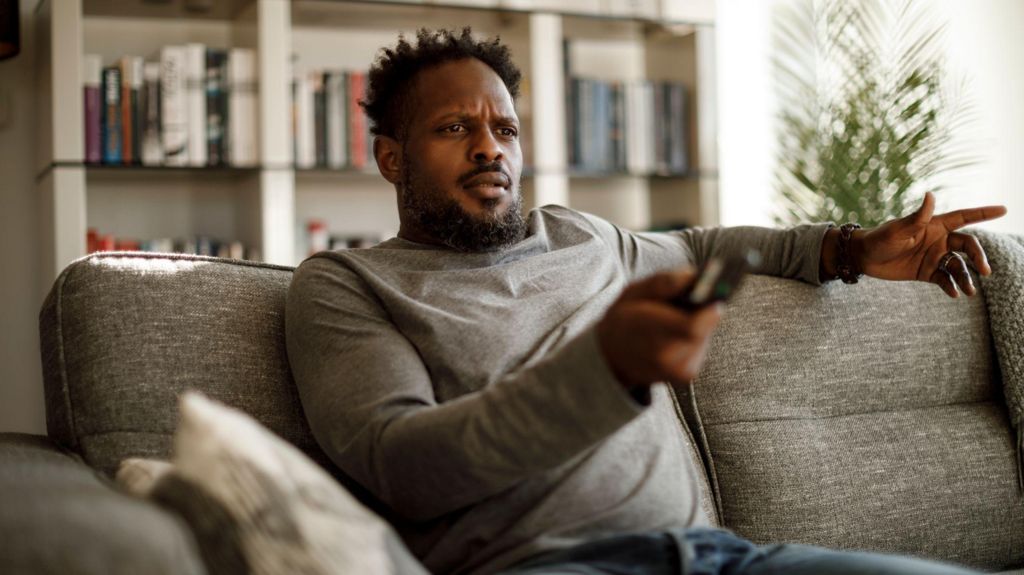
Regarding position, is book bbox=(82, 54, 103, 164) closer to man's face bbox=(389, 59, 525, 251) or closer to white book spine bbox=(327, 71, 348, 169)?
white book spine bbox=(327, 71, 348, 169)

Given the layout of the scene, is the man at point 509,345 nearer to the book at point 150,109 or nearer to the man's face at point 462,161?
the man's face at point 462,161

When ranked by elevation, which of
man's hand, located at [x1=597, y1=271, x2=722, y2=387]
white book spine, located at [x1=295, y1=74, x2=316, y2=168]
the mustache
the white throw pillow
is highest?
white book spine, located at [x1=295, y1=74, x2=316, y2=168]

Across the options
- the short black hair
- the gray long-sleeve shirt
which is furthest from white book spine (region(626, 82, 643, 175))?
the gray long-sleeve shirt

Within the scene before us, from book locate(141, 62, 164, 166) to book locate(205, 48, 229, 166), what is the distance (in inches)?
5.2

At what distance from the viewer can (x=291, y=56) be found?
3.11m

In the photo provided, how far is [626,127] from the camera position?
343 cm

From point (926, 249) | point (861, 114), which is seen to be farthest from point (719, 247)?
point (861, 114)

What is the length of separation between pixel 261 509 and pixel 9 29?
2232 mm

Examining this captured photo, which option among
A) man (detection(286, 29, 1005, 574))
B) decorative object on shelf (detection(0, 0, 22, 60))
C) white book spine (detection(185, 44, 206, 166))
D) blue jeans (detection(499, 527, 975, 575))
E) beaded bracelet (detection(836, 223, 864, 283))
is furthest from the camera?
white book spine (detection(185, 44, 206, 166))

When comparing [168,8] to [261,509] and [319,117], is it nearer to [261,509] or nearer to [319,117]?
[319,117]

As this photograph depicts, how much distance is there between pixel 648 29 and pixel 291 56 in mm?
1226

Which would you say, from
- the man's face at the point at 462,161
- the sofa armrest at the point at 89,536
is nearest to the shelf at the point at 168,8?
the man's face at the point at 462,161

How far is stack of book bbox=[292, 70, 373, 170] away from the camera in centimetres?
301

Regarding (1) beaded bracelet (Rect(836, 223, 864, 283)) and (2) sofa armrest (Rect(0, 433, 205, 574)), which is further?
(1) beaded bracelet (Rect(836, 223, 864, 283))
